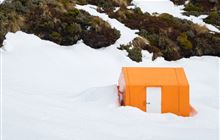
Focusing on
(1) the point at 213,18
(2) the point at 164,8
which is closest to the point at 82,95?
(1) the point at 213,18

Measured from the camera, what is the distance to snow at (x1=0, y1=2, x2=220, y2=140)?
12.4m

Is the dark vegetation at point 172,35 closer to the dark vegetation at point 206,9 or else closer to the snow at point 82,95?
the snow at point 82,95

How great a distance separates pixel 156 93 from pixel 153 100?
11.6 inches

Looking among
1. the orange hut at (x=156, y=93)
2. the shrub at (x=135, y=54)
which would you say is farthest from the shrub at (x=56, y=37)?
the orange hut at (x=156, y=93)

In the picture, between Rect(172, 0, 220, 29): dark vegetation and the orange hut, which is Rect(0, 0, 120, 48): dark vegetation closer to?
the orange hut

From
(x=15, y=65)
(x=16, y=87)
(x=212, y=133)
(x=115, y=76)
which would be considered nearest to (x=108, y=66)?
(x=115, y=76)

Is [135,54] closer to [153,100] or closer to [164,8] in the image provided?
[153,100]

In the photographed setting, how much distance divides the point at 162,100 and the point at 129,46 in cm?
913

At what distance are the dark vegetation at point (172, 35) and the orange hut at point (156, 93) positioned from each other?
28.5 ft

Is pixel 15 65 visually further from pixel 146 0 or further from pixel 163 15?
pixel 146 0

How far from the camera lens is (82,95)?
1758 cm

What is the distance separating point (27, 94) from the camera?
16.6 m

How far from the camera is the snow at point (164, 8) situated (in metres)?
33.8

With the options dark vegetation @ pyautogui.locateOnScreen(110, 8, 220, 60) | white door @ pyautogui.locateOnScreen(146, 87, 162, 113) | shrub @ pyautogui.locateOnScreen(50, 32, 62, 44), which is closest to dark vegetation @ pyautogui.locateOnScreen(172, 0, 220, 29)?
dark vegetation @ pyautogui.locateOnScreen(110, 8, 220, 60)
